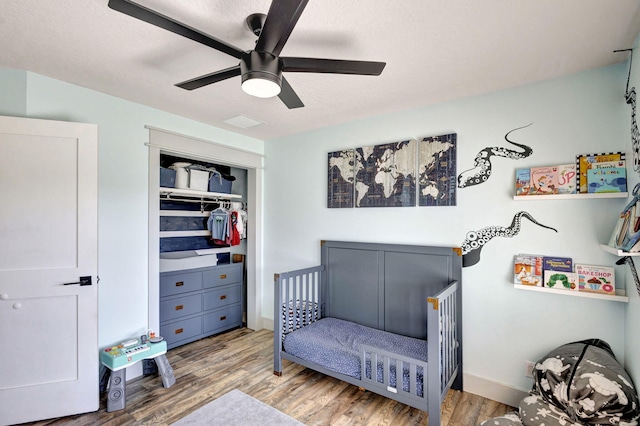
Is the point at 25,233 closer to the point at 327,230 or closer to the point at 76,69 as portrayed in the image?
the point at 76,69

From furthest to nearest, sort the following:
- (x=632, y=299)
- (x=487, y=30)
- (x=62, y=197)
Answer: (x=62, y=197) < (x=632, y=299) < (x=487, y=30)

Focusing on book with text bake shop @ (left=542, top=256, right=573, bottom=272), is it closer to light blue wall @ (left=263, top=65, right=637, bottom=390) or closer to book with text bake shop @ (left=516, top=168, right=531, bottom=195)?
light blue wall @ (left=263, top=65, right=637, bottom=390)

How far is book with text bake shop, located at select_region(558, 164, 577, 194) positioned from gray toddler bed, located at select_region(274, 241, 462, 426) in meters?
0.84

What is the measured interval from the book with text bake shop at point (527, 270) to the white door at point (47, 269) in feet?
10.2

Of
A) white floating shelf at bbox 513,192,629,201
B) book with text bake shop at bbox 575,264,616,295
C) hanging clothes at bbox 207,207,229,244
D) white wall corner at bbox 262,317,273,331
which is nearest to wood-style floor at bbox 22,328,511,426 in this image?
white wall corner at bbox 262,317,273,331

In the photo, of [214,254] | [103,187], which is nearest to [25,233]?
[103,187]

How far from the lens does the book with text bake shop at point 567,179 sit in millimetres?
2047

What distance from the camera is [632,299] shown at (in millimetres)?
1759

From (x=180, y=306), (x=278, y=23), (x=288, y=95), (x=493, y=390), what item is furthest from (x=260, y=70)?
(x=180, y=306)

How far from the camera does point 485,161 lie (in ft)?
7.86

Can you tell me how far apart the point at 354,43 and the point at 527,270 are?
198 cm

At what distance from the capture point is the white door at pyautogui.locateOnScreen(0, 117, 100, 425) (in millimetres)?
2010

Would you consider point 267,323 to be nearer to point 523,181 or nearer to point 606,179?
→ point 523,181

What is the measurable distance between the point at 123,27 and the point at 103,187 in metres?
1.42
